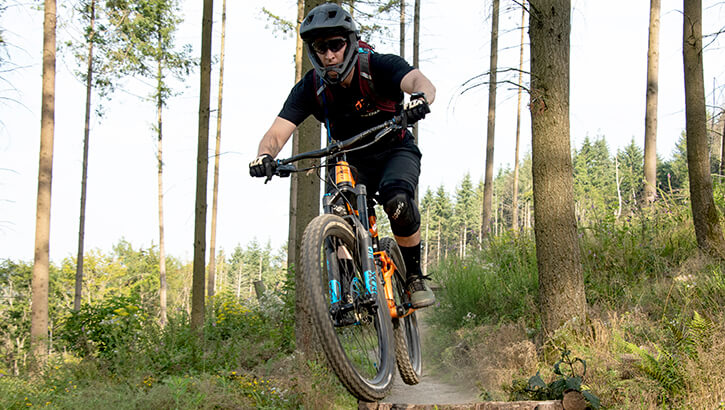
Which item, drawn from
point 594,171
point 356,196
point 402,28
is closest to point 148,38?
point 402,28

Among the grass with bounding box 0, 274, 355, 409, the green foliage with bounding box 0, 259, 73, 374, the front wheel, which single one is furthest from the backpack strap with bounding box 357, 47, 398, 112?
the green foliage with bounding box 0, 259, 73, 374

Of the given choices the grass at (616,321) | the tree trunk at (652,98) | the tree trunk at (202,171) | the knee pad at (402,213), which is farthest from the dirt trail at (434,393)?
the tree trunk at (652,98)

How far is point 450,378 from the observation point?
629 centimetres

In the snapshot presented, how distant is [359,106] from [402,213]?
879 mm

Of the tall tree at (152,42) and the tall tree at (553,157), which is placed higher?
the tall tree at (152,42)

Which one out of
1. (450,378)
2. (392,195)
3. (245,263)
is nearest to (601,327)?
(450,378)

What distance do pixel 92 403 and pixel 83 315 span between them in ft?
11.4

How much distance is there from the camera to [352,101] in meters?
3.73

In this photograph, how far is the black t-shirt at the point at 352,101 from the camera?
11.8 ft

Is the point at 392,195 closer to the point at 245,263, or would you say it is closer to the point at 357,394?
the point at 357,394

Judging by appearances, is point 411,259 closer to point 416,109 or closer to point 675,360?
point 416,109

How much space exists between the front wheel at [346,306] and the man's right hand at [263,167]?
1.84 feet

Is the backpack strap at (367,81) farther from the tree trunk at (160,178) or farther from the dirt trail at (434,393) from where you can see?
the tree trunk at (160,178)

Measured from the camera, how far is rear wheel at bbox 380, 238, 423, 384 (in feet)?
13.0
